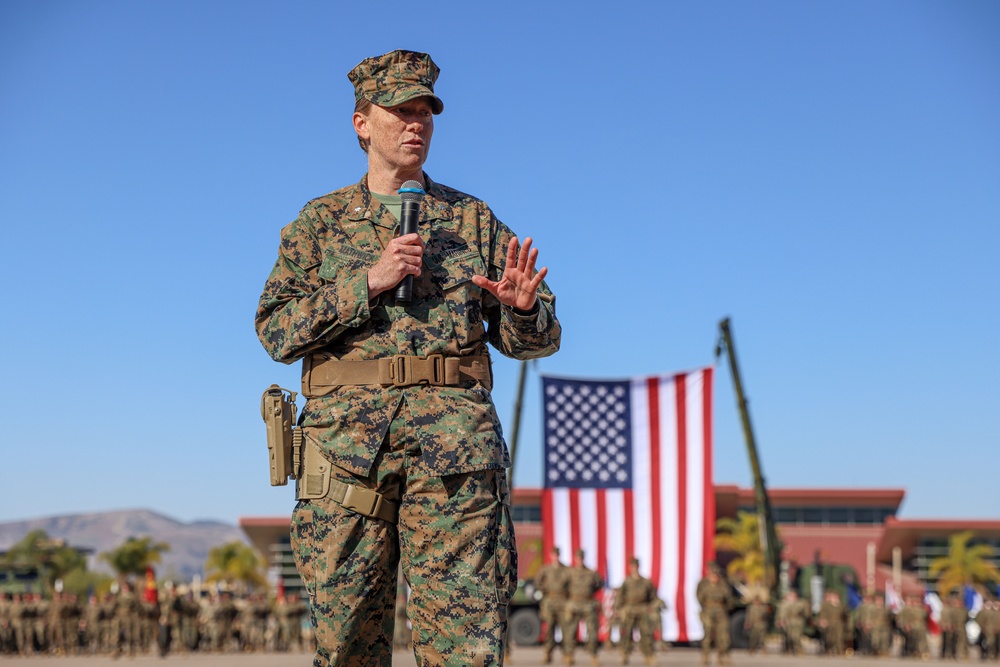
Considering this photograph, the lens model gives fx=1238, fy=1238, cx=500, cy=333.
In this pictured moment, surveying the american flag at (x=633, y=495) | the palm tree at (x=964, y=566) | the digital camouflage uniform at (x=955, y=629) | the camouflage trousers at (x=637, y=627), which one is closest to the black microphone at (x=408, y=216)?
the camouflage trousers at (x=637, y=627)

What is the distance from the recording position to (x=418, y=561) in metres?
3.78

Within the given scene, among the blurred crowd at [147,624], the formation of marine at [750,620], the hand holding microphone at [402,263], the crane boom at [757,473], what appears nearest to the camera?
the hand holding microphone at [402,263]

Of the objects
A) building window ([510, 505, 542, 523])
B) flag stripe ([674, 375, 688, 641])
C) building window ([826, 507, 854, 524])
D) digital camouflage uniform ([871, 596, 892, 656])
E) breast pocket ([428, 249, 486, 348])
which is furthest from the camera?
building window ([510, 505, 542, 523])

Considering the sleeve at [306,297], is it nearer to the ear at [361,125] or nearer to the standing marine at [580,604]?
the ear at [361,125]

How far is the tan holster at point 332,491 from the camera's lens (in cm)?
382

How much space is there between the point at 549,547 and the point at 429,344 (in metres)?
17.1

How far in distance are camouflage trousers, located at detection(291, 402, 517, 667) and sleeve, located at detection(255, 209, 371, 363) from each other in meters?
0.36

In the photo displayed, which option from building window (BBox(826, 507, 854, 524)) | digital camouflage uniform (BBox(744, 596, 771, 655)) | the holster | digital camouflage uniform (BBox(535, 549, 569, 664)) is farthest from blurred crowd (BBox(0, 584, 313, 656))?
building window (BBox(826, 507, 854, 524))

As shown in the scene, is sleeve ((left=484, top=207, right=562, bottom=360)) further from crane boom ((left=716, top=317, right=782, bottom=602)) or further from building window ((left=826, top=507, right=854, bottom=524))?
building window ((left=826, top=507, right=854, bottom=524))

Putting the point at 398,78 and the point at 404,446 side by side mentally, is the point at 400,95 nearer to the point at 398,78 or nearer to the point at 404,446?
the point at 398,78

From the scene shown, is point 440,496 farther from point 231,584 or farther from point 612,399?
point 231,584

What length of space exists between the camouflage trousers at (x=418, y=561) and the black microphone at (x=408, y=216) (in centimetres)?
37

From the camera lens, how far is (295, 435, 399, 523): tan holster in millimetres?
3820

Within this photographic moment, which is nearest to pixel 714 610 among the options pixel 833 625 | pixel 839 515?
pixel 833 625
